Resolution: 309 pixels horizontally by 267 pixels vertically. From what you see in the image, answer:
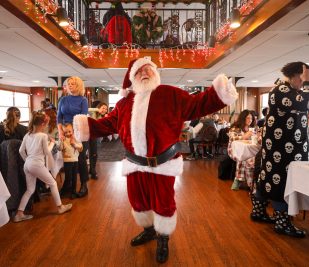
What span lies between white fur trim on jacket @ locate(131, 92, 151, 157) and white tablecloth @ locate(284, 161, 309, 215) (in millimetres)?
1217

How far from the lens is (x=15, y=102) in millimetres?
12398

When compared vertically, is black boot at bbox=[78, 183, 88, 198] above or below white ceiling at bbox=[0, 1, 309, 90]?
below

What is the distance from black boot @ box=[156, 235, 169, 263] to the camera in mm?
2173

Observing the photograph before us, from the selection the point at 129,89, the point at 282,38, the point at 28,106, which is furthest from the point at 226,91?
the point at 28,106

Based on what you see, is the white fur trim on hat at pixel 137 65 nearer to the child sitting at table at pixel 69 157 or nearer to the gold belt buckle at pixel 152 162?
the gold belt buckle at pixel 152 162

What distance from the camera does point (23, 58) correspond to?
548 cm

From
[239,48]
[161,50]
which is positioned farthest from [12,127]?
[161,50]

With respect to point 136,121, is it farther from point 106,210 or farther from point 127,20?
point 127,20

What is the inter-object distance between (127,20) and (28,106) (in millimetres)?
9081

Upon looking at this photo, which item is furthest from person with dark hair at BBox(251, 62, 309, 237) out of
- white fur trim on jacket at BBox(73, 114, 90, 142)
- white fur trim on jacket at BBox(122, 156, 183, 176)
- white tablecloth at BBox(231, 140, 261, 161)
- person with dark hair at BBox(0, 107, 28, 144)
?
person with dark hair at BBox(0, 107, 28, 144)

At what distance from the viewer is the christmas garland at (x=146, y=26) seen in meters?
6.42

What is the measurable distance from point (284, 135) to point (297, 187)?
0.44 metres

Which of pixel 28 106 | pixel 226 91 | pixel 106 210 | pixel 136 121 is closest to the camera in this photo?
pixel 226 91

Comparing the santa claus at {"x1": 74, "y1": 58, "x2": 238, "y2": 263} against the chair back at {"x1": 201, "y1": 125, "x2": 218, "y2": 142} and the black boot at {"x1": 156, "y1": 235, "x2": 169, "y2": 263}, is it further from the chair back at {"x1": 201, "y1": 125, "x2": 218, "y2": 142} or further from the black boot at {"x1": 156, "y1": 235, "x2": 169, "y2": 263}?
the chair back at {"x1": 201, "y1": 125, "x2": 218, "y2": 142}
